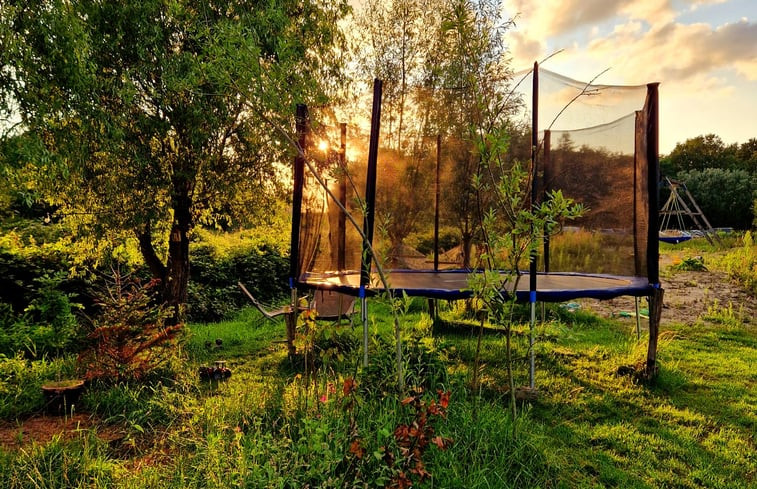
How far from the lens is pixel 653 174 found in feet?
13.0

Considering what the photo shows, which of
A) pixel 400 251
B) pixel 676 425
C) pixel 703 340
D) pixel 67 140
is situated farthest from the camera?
pixel 400 251

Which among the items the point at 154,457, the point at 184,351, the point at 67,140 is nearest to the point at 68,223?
the point at 67,140

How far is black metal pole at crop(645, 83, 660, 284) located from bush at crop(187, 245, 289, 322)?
5.81 meters

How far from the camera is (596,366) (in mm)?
4406

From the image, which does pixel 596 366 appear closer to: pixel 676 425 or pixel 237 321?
pixel 676 425

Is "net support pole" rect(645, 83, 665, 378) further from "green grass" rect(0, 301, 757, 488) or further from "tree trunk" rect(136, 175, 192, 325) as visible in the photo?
"tree trunk" rect(136, 175, 192, 325)

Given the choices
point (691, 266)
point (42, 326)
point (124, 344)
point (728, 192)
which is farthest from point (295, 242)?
point (728, 192)

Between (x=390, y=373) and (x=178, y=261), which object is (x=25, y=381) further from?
(x=390, y=373)

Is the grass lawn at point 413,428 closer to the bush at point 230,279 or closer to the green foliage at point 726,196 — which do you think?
the bush at point 230,279

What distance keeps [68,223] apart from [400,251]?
3.95 meters

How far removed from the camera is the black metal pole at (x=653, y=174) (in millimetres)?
3930

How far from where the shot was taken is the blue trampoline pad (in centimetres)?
369

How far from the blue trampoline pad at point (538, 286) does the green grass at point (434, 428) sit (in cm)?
55

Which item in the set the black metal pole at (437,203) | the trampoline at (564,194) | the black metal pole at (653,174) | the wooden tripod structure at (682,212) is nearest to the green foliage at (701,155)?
the wooden tripod structure at (682,212)
